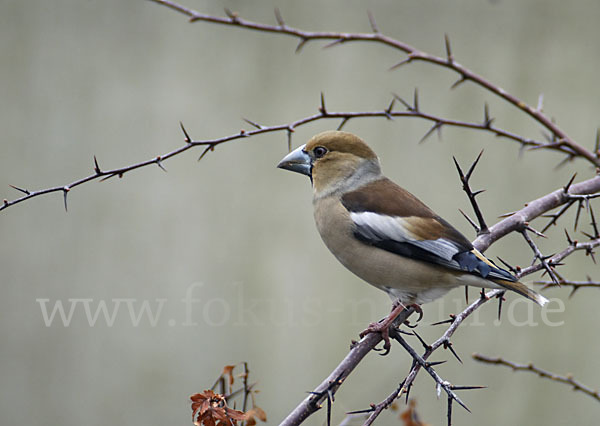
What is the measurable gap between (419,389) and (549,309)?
3.07ft

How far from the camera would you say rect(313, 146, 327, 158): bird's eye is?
6.91 feet

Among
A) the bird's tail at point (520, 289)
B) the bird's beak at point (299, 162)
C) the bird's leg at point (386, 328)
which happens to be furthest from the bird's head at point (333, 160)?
the bird's tail at point (520, 289)

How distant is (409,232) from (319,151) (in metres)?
0.44

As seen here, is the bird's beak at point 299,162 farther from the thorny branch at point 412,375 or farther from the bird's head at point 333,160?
the thorny branch at point 412,375

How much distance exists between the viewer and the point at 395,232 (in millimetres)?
1891

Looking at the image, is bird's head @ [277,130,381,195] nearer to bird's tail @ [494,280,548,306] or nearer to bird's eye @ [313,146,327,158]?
bird's eye @ [313,146,327,158]

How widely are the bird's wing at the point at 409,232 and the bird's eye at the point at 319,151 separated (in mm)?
173

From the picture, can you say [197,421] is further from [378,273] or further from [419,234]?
[419,234]

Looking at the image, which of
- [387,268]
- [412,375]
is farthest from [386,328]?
[412,375]

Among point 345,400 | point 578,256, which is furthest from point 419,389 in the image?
point 578,256

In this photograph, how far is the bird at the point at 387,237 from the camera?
70.2 inches

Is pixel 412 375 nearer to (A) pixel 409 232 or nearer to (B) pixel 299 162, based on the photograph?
(A) pixel 409 232

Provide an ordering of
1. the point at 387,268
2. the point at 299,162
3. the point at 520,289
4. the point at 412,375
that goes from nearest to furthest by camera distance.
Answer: the point at 412,375 → the point at 520,289 → the point at 387,268 → the point at 299,162

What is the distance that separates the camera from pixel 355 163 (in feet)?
7.02
